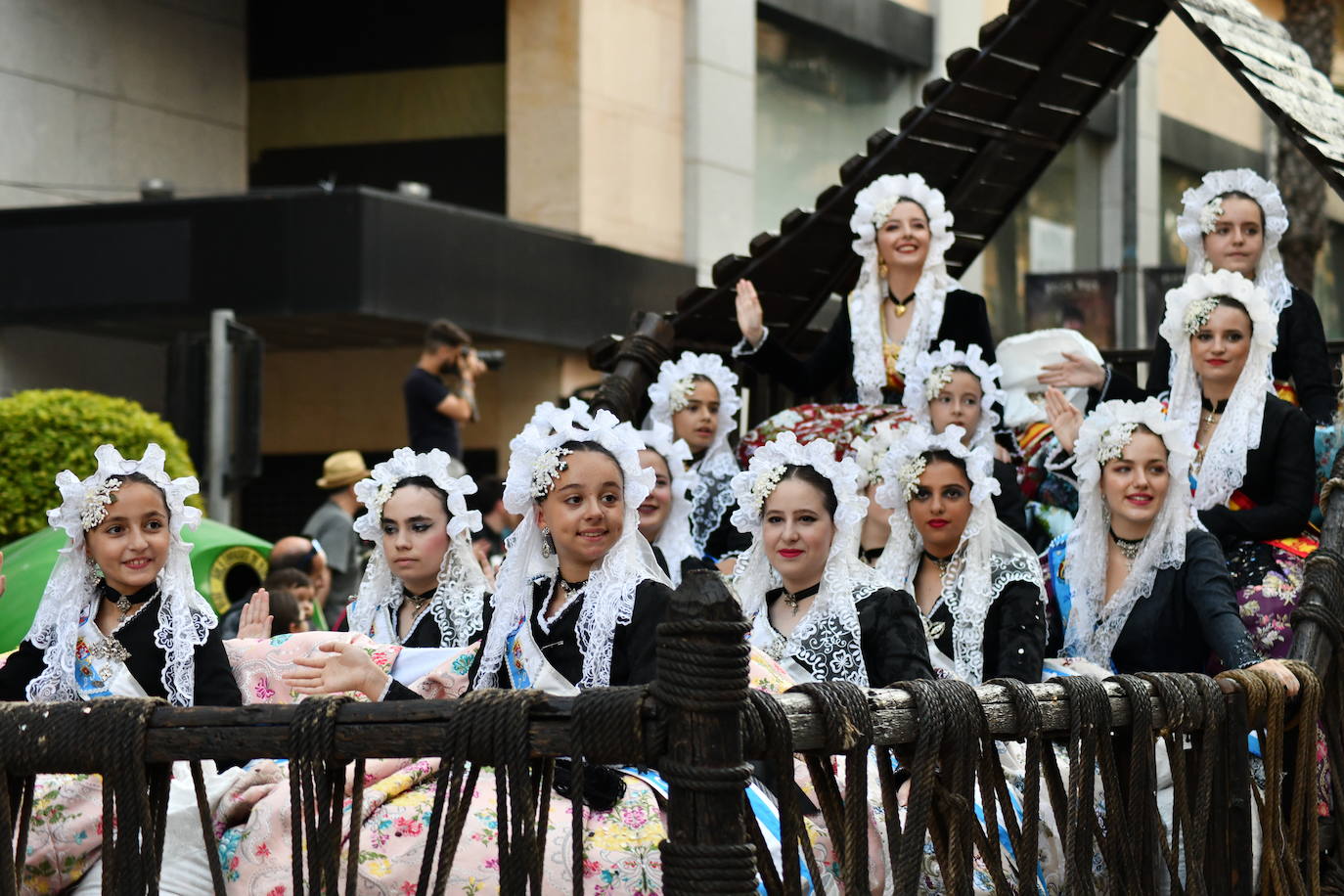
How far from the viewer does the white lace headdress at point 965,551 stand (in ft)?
17.6

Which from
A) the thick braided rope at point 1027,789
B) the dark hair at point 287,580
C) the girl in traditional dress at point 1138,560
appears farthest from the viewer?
the dark hair at point 287,580

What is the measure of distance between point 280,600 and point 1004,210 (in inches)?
139

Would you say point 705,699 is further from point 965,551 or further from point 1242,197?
point 1242,197

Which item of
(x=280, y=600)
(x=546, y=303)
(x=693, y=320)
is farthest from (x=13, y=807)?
(x=546, y=303)

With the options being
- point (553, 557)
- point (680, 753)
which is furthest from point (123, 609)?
point (680, 753)

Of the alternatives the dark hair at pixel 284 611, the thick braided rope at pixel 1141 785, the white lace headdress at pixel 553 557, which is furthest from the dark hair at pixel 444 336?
the thick braided rope at pixel 1141 785


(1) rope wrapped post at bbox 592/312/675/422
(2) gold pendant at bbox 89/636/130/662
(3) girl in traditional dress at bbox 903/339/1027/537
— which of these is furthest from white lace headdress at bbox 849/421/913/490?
(2) gold pendant at bbox 89/636/130/662

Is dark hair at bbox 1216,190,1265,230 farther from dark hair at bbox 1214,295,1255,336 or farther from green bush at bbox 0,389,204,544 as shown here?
green bush at bbox 0,389,204,544

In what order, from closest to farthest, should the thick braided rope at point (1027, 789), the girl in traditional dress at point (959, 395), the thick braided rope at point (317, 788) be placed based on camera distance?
the thick braided rope at point (317, 788) → the thick braided rope at point (1027, 789) → the girl in traditional dress at point (959, 395)

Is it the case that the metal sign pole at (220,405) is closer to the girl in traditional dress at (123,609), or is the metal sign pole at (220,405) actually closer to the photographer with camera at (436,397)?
the photographer with camera at (436,397)

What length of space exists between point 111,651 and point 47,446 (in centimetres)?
595

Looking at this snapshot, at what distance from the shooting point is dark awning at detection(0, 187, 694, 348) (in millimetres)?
13984

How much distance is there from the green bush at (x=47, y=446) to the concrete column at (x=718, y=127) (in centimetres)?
696

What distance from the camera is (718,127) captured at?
55.5 ft
